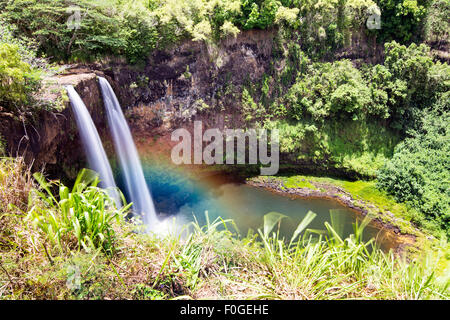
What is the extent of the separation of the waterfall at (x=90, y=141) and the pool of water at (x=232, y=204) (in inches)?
87.2

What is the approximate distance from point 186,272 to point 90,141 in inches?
275

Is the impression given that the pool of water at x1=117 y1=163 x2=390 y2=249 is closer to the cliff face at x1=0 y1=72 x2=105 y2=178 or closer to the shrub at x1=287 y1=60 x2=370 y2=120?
the cliff face at x1=0 y1=72 x2=105 y2=178

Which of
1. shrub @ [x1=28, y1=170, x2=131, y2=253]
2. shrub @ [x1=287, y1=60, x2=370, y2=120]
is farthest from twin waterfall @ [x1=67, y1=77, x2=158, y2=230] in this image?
shrub @ [x1=287, y1=60, x2=370, y2=120]

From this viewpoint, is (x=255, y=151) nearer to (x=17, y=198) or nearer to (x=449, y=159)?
(x=449, y=159)

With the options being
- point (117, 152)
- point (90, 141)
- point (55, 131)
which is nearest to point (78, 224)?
point (55, 131)

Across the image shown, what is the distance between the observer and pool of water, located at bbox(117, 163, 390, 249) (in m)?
9.98

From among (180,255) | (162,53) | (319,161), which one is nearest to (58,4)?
(162,53)

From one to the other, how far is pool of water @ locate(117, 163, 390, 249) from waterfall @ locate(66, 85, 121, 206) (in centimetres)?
221

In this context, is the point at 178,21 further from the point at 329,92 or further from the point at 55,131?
the point at 329,92

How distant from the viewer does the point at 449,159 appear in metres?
10.5

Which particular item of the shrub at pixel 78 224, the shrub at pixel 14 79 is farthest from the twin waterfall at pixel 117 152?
the shrub at pixel 78 224

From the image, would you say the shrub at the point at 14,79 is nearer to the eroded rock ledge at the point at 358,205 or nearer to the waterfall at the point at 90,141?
the waterfall at the point at 90,141

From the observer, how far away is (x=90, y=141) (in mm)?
8312
